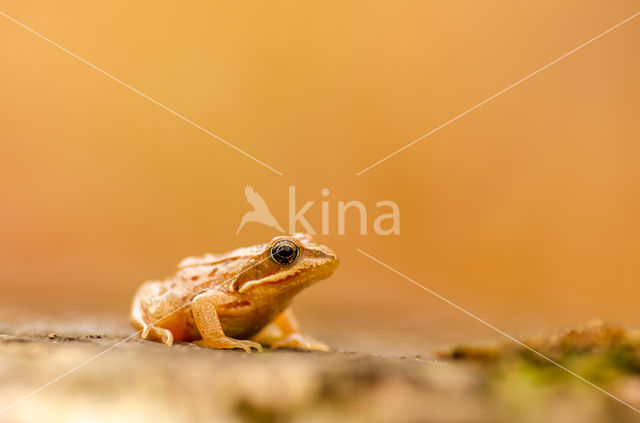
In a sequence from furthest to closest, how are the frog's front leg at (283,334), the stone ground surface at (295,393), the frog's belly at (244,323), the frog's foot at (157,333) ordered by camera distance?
the frog's front leg at (283,334), the frog's belly at (244,323), the frog's foot at (157,333), the stone ground surface at (295,393)

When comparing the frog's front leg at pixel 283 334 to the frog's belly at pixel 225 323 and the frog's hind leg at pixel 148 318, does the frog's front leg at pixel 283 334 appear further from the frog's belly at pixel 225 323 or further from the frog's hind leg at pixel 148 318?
the frog's hind leg at pixel 148 318

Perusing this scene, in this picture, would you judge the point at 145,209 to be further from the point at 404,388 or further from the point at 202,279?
the point at 404,388

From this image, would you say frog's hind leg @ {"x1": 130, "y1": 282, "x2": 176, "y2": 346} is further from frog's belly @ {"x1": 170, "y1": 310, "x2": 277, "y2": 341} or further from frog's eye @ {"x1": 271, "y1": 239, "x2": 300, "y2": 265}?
frog's eye @ {"x1": 271, "y1": 239, "x2": 300, "y2": 265}

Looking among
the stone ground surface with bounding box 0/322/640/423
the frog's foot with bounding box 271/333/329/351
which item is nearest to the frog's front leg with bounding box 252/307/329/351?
the frog's foot with bounding box 271/333/329/351

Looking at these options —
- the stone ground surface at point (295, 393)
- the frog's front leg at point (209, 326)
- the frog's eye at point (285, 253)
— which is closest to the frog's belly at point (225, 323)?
the frog's front leg at point (209, 326)

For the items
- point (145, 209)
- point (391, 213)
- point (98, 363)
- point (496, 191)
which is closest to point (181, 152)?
point (145, 209)

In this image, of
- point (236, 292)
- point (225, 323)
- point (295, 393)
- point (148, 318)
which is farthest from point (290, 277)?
point (295, 393)

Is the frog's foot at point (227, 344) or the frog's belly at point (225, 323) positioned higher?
the frog's belly at point (225, 323)
